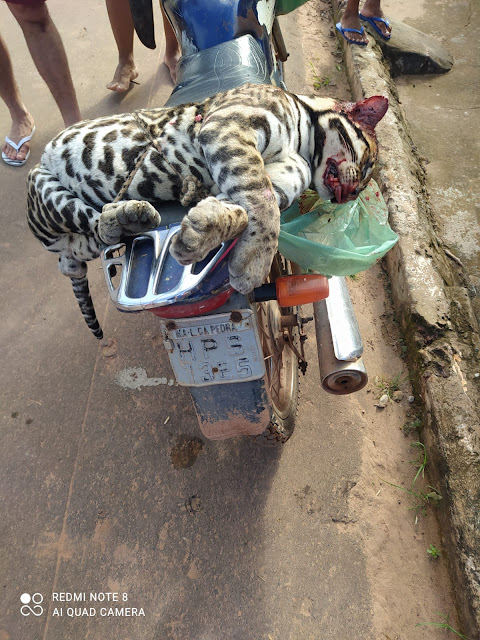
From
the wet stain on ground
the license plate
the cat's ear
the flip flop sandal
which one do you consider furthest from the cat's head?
the flip flop sandal

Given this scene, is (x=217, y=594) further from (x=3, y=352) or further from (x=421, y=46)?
(x=421, y=46)

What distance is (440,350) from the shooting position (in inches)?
96.0

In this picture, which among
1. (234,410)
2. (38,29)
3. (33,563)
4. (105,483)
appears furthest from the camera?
(38,29)

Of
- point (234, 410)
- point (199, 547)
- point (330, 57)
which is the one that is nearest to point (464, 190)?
point (330, 57)

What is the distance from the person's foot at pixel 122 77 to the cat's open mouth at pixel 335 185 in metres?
3.01

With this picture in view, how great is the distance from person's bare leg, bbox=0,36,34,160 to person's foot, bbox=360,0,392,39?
3163 millimetres

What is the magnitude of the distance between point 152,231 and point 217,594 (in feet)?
4.79

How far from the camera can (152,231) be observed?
1.47m

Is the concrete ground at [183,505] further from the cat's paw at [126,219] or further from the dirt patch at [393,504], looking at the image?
A: the cat's paw at [126,219]

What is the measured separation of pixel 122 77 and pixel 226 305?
11.3 feet

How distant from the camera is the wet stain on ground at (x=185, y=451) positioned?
91.1 inches

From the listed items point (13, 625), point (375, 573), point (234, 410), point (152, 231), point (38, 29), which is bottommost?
point (375, 573)

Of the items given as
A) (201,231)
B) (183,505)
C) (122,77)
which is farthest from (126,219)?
(122,77)

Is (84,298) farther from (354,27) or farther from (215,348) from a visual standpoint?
(354,27)
